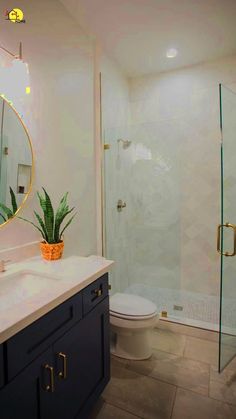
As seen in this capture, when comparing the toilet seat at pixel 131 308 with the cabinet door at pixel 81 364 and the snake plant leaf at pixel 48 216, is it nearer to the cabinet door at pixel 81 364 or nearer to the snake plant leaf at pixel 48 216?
the cabinet door at pixel 81 364

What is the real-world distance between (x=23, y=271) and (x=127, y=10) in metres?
2.00

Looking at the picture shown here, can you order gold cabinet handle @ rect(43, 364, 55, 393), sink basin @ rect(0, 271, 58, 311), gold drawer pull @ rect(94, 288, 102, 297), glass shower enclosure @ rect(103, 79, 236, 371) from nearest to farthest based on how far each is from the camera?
gold cabinet handle @ rect(43, 364, 55, 393)
sink basin @ rect(0, 271, 58, 311)
gold drawer pull @ rect(94, 288, 102, 297)
glass shower enclosure @ rect(103, 79, 236, 371)

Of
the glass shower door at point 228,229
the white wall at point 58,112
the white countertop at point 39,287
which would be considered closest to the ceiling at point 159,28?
the white wall at point 58,112

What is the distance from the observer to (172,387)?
1.58 m

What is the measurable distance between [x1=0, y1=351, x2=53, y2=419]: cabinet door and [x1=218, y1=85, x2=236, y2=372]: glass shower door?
132cm

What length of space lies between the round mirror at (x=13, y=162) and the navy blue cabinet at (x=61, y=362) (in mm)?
660

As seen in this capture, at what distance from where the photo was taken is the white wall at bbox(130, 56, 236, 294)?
2.58 meters

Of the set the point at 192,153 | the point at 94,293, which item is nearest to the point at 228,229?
the point at 192,153

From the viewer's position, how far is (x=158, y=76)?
9.03 feet

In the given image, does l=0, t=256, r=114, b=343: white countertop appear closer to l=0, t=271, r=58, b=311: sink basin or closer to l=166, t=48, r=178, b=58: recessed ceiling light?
l=0, t=271, r=58, b=311: sink basin

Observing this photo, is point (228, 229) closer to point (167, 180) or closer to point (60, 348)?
point (167, 180)

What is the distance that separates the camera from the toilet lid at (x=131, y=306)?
1.80 meters

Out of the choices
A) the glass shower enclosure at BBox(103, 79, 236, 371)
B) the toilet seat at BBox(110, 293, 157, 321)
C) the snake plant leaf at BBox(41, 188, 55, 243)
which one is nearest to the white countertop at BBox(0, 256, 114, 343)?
the snake plant leaf at BBox(41, 188, 55, 243)

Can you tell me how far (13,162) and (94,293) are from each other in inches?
35.2
